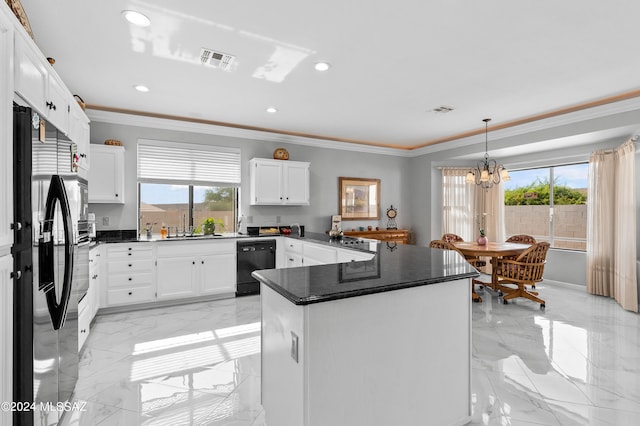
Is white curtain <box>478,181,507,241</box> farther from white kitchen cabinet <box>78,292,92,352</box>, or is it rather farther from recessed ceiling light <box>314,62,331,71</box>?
white kitchen cabinet <box>78,292,92,352</box>

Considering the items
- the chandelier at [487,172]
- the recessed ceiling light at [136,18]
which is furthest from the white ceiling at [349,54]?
the chandelier at [487,172]

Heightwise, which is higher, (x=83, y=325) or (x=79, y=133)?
(x=79, y=133)

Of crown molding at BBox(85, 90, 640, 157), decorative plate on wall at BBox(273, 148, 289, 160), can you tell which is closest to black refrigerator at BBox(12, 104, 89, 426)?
crown molding at BBox(85, 90, 640, 157)

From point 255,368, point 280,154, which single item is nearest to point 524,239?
point 280,154

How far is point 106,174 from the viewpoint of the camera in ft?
14.2

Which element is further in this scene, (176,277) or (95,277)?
(176,277)

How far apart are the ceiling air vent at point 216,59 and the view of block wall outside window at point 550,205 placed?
5.70 metres

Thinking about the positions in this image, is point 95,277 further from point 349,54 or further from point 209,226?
point 349,54

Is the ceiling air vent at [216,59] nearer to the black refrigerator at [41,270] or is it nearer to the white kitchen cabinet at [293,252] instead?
the black refrigerator at [41,270]

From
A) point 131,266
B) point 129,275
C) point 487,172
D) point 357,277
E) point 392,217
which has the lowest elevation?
point 129,275

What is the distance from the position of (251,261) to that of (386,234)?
2.88m

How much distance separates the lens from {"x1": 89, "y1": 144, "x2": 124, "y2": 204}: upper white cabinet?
4.23 metres

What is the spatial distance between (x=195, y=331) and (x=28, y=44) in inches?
112

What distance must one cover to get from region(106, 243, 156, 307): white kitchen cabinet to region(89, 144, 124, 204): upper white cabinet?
2.29ft
